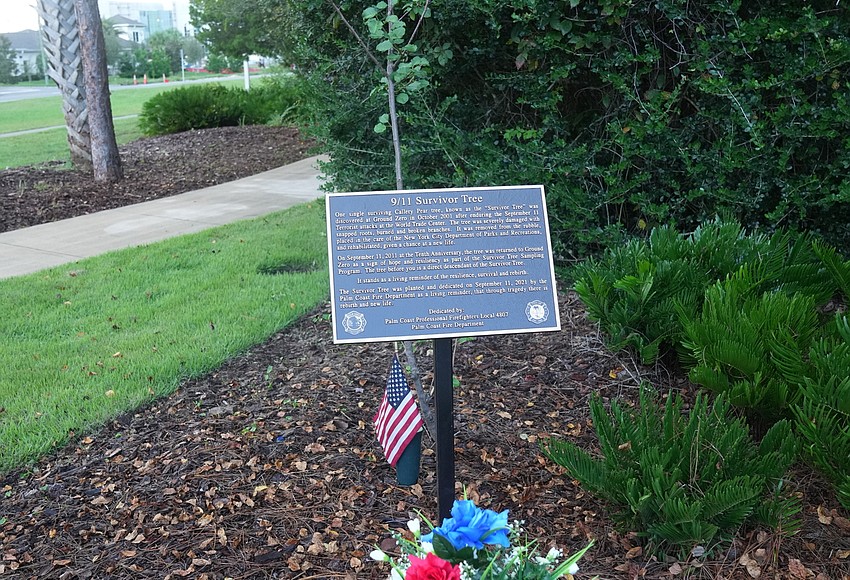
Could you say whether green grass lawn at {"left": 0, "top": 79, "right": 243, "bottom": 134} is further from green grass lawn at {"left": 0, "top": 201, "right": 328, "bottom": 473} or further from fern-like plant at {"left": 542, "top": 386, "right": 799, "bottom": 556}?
fern-like plant at {"left": 542, "top": 386, "right": 799, "bottom": 556}

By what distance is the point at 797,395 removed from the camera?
3.14 meters

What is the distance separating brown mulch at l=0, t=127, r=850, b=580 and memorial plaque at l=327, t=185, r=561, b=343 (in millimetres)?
841

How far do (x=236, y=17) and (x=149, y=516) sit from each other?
1884cm

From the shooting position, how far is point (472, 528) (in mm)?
2068

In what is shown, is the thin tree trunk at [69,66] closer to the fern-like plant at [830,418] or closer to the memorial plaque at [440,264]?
the memorial plaque at [440,264]

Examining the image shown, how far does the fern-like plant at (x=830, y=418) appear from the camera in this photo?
2.82 metres

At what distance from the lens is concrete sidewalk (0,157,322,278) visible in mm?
7480

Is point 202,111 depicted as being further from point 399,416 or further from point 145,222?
point 399,416

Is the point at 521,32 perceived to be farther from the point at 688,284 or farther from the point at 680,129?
the point at 688,284

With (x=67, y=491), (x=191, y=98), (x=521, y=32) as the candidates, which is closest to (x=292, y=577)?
(x=67, y=491)

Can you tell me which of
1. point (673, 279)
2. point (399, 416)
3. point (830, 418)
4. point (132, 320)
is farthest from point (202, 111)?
point (830, 418)

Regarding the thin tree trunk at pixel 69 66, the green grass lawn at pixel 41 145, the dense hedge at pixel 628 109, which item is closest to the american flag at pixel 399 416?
the dense hedge at pixel 628 109

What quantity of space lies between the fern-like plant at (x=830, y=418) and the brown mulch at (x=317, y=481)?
333 millimetres

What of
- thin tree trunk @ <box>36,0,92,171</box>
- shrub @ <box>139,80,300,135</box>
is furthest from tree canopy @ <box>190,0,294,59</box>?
thin tree trunk @ <box>36,0,92,171</box>
